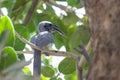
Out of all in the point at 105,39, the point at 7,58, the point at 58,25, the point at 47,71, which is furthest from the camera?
the point at 58,25

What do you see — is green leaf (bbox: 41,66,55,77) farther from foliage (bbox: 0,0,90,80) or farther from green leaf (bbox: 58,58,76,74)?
green leaf (bbox: 58,58,76,74)

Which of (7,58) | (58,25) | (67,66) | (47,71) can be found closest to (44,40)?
(58,25)

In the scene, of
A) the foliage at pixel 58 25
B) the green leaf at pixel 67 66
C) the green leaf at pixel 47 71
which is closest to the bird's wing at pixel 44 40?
the foliage at pixel 58 25

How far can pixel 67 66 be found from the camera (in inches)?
79.9

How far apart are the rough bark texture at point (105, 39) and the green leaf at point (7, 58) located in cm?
26

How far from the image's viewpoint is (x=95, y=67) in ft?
3.32

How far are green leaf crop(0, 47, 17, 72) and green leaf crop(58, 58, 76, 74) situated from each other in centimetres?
79

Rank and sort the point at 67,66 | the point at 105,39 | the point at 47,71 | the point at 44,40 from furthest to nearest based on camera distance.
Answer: the point at 44,40 → the point at 47,71 → the point at 67,66 → the point at 105,39

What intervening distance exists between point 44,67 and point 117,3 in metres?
1.17

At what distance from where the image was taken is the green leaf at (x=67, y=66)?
203 centimetres

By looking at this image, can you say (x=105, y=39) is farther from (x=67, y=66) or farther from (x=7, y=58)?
(x=67, y=66)

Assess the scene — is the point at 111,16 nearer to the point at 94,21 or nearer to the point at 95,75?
the point at 94,21

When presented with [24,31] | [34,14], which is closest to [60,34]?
[34,14]

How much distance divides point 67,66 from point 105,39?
1.00 metres
